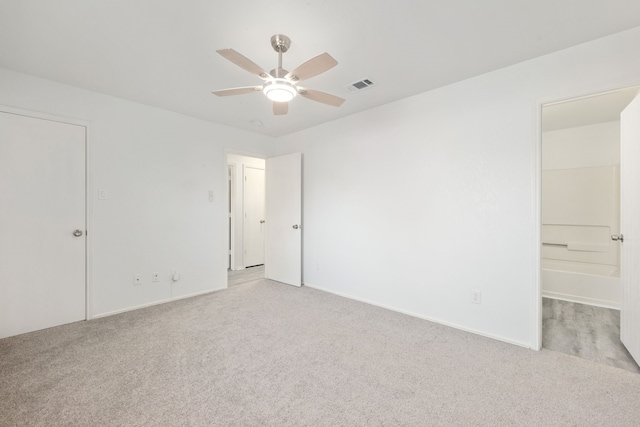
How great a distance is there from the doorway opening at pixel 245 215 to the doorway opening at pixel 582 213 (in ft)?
14.6

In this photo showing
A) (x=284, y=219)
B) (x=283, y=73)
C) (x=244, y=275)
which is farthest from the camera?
(x=244, y=275)

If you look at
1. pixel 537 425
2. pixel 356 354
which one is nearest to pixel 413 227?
pixel 356 354

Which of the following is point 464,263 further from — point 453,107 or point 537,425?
point 453,107

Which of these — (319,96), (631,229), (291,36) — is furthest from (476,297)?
(291,36)

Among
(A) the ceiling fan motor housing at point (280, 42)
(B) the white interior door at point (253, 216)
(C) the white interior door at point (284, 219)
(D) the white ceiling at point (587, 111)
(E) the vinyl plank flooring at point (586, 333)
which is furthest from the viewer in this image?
(B) the white interior door at point (253, 216)

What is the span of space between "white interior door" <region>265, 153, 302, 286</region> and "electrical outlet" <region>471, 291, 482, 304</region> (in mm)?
2355

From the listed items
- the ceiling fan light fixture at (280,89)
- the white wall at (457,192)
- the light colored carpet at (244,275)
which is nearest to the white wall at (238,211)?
the light colored carpet at (244,275)

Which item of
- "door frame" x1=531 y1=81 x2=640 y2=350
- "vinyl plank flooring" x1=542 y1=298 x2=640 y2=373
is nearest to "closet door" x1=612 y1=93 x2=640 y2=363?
"vinyl plank flooring" x1=542 y1=298 x2=640 y2=373

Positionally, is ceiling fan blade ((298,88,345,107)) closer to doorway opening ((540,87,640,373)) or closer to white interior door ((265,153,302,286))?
white interior door ((265,153,302,286))

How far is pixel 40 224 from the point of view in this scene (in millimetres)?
2619

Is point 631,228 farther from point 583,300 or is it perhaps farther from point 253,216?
point 253,216

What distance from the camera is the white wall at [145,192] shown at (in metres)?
2.88

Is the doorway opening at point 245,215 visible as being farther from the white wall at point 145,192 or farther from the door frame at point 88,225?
the door frame at point 88,225

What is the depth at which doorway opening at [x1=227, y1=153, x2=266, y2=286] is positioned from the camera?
5.30 meters
